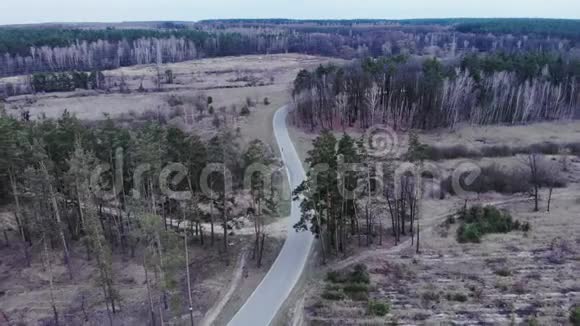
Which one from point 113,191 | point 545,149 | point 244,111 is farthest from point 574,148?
point 113,191

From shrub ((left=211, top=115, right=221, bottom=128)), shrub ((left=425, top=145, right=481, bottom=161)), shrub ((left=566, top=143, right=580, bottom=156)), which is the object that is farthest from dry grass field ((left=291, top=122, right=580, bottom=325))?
shrub ((left=211, top=115, right=221, bottom=128))

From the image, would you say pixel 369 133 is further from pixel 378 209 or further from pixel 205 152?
pixel 205 152

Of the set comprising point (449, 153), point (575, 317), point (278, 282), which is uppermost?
point (449, 153)

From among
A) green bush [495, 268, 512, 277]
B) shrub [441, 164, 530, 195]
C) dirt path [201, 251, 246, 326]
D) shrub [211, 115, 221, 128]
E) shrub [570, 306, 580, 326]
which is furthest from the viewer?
shrub [211, 115, 221, 128]

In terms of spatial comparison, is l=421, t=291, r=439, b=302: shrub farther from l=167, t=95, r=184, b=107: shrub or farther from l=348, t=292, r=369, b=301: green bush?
l=167, t=95, r=184, b=107: shrub

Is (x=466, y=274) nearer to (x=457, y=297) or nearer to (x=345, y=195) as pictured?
(x=457, y=297)

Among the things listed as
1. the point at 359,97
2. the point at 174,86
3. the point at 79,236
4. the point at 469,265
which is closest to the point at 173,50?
the point at 174,86
